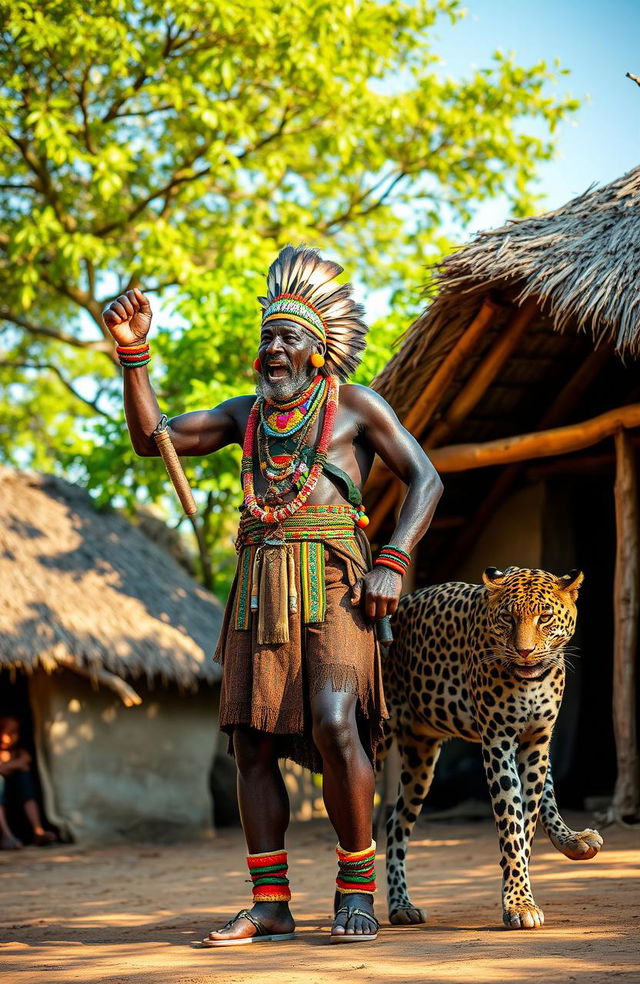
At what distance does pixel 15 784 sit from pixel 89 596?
1.73 m

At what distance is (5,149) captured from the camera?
46.2 ft

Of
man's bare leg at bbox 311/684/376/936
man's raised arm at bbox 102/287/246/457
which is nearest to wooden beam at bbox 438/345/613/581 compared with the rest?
man's raised arm at bbox 102/287/246/457

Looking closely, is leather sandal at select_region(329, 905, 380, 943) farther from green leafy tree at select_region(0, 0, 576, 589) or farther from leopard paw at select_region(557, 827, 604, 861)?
green leafy tree at select_region(0, 0, 576, 589)

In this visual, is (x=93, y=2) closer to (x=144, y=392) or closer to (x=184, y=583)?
(x=184, y=583)

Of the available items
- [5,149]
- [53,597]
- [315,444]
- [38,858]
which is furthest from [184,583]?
[315,444]

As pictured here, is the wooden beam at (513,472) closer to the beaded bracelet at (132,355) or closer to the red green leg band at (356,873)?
the beaded bracelet at (132,355)

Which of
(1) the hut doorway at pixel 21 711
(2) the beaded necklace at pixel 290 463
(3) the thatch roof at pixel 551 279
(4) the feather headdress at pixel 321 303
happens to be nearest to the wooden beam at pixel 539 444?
(3) the thatch roof at pixel 551 279

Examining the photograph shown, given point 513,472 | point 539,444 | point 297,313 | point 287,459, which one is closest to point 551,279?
point 539,444

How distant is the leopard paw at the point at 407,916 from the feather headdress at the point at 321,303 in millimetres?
2016

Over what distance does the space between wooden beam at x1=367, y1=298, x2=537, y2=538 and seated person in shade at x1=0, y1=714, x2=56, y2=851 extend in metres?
4.02

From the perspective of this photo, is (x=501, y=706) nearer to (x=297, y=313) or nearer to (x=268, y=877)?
(x=268, y=877)

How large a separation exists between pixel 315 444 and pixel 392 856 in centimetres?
169

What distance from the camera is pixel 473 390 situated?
815 centimetres

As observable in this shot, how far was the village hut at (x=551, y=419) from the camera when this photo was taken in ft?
23.7
